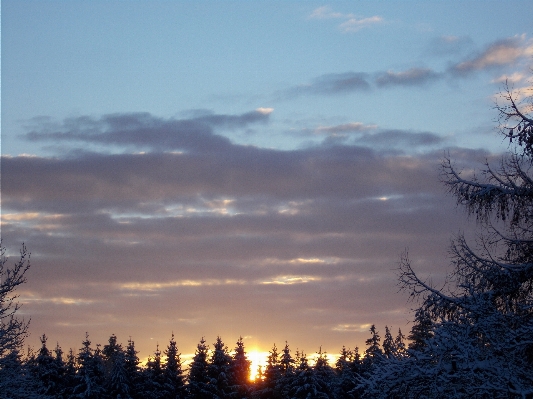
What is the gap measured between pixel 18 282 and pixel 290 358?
125 feet

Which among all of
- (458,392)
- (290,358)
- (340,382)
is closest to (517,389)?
(458,392)

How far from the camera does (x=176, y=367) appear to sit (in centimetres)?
6400

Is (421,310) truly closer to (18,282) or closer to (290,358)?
(18,282)

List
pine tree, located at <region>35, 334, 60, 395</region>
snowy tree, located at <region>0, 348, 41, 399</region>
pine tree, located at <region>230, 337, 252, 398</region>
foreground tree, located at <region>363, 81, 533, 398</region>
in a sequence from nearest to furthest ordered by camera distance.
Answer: foreground tree, located at <region>363, 81, 533, 398</region>, snowy tree, located at <region>0, 348, 41, 399</region>, pine tree, located at <region>35, 334, 60, 395</region>, pine tree, located at <region>230, 337, 252, 398</region>

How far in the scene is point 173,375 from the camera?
62750 millimetres

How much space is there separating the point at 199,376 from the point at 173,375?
3245 mm

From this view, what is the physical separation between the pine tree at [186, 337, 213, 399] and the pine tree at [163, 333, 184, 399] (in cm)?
165

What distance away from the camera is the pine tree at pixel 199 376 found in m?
59.4

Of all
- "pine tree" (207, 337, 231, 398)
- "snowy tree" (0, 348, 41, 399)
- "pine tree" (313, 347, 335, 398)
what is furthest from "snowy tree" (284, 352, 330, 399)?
"snowy tree" (0, 348, 41, 399)

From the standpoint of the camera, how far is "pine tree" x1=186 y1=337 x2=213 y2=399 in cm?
5938

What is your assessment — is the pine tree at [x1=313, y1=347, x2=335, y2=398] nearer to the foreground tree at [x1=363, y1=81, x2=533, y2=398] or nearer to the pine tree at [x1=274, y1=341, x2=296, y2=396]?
the pine tree at [x1=274, y1=341, x2=296, y2=396]

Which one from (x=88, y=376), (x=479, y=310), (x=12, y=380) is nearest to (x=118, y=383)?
(x=88, y=376)

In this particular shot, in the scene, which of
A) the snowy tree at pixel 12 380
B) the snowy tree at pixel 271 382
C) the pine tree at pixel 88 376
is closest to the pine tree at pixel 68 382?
the pine tree at pixel 88 376

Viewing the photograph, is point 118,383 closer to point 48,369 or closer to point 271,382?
point 48,369
